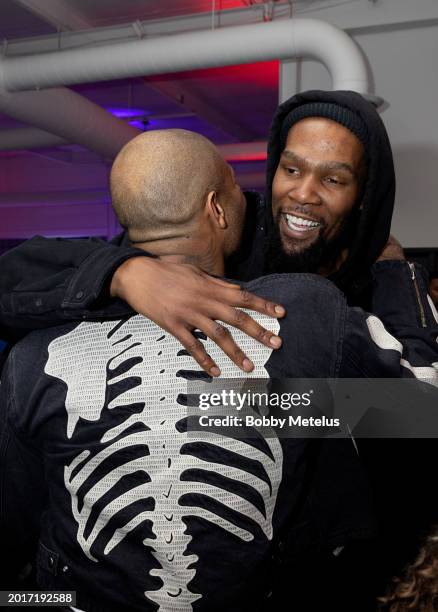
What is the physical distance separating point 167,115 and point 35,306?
19.5ft

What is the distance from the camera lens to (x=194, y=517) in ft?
3.12

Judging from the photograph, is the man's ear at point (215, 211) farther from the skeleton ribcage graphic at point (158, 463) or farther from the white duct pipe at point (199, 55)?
the white duct pipe at point (199, 55)

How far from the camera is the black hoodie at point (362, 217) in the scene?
154cm

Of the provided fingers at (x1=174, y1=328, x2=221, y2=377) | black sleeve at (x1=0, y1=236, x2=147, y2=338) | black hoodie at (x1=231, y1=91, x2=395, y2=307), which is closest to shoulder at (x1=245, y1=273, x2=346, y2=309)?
fingers at (x1=174, y1=328, x2=221, y2=377)

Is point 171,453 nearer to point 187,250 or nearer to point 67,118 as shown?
point 187,250

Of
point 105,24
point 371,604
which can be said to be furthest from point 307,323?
point 105,24

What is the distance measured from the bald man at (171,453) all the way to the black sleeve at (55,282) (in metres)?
0.04

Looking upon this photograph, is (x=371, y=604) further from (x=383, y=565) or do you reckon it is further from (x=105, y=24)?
(x=105, y=24)

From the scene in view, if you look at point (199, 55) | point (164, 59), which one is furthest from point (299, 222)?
point (164, 59)

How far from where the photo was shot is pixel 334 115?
5.11 feet

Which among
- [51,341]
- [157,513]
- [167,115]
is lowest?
[167,115]

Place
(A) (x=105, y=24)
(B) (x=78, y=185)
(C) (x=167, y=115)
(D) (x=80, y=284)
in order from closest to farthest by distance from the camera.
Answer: (D) (x=80, y=284) → (A) (x=105, y=24) → (C) (x=167, y=115) → (B) (x=78, y=185)

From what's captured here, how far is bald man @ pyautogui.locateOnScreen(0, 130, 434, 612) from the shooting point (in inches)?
37.2

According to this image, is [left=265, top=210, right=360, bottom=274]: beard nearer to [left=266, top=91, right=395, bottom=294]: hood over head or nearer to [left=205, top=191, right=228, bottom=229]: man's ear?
[left=266, top=91, right=395, bottom=294]: hood over head
